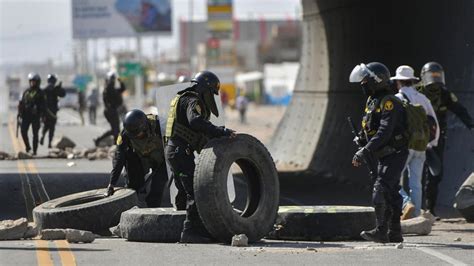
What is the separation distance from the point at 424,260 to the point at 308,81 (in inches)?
595

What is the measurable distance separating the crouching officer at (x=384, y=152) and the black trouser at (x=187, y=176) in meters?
1.61

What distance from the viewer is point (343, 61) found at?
2330 centimetres

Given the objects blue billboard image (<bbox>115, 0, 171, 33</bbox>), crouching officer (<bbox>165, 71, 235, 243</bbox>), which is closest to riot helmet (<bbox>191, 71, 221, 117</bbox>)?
crouching officer (<bbox>165, 71, 235, 243</bbox>)

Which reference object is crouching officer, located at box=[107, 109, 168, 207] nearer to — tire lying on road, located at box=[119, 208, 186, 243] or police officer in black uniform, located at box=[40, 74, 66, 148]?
tire lying on road, located at box=[119, 208, 186, 243]

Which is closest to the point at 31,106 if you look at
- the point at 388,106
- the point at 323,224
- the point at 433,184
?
the point at 433,184

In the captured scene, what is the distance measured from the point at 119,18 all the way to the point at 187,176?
58165 mm

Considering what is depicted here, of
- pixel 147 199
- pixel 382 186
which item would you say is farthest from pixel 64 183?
pixel 382 186

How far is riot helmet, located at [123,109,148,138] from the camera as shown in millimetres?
13516

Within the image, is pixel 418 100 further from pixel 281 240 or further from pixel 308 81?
pixel 308 81

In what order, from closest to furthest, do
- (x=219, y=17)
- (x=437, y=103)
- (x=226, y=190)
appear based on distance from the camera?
(x=226, y=190) < (x=437, y=103) < (x=219, y=17)

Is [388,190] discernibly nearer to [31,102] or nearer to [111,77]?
[31,102]

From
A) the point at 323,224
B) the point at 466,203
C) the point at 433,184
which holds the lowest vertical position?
the point at 466,203

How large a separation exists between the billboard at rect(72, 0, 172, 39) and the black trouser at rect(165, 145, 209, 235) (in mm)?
A: 55865

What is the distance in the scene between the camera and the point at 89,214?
1320 cm
